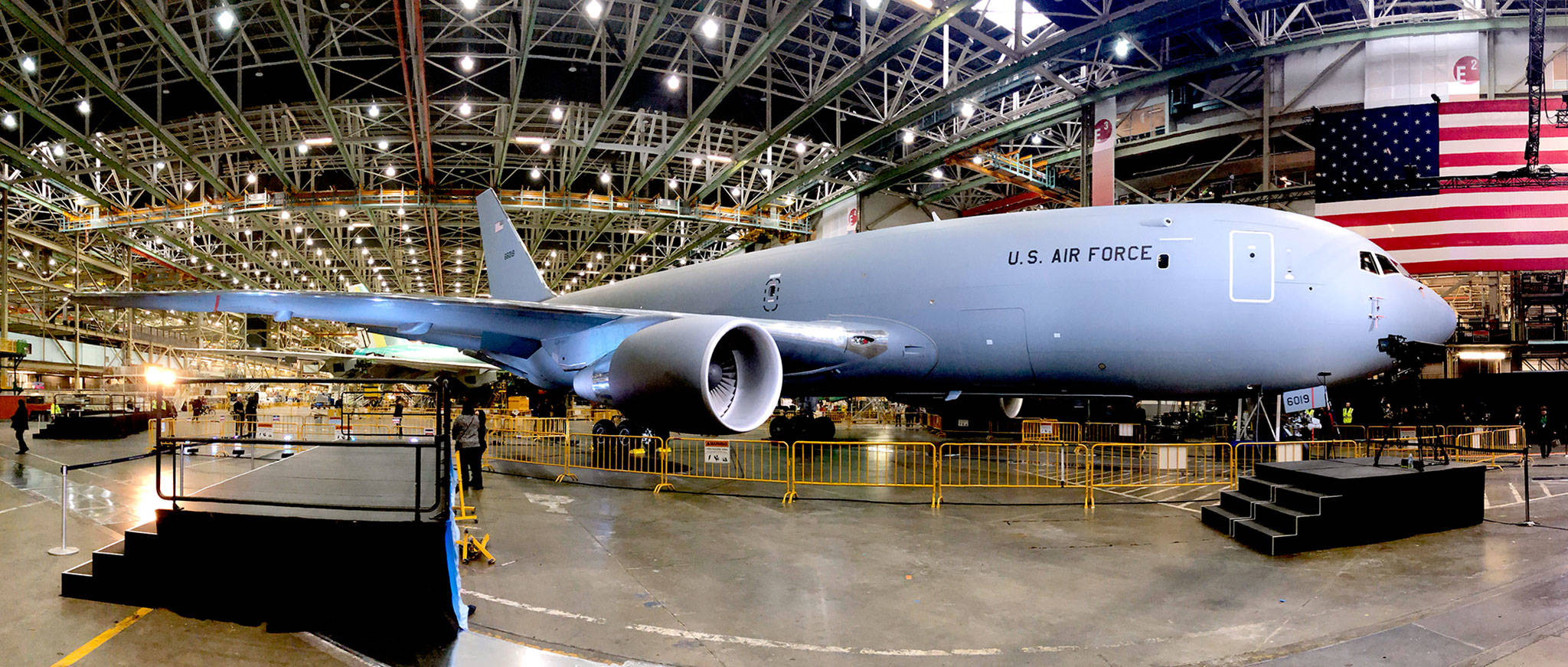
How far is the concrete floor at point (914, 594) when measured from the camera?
412 centimetres

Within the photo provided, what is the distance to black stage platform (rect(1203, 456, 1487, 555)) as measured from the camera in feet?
22.0

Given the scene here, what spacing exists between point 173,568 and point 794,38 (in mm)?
18878

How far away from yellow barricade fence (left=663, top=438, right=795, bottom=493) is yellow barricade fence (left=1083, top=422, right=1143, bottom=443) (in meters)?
8.50

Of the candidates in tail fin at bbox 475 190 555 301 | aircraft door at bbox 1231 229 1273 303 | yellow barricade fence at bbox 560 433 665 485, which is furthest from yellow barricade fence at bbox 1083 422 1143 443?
tail fin at bbox 475 190 555 301

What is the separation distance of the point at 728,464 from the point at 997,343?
5287mm

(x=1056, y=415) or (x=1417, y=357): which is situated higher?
(x=1417, y=357)

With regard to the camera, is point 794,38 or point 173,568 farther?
point 794,38

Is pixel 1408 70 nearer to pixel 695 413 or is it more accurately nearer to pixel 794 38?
pixel 794 38

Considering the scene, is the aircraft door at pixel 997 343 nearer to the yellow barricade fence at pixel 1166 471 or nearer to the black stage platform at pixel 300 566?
the yellow barricade fence at pixel 1166 471

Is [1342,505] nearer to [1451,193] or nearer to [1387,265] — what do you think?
[1387,265]

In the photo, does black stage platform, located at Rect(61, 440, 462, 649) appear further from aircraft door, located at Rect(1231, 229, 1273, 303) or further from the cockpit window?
the cockpit window

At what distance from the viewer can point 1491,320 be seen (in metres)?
21.2

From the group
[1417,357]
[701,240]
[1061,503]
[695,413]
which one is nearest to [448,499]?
[695,413]

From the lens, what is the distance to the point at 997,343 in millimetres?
9719
